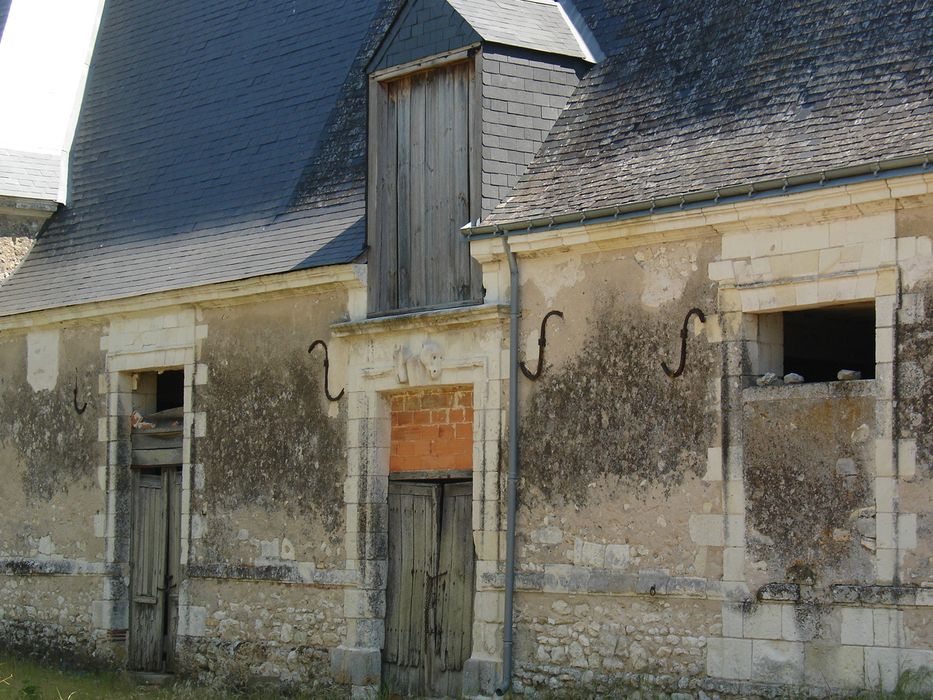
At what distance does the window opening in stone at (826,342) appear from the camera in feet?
34.8

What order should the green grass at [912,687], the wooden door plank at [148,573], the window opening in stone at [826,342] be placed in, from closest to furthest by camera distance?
the green grass at [912,687], the window opening in stone at [826,342], the wooden door plank at [148,573]

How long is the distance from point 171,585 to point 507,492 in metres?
4.46

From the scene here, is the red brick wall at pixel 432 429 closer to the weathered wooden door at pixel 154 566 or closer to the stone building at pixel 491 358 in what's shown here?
the stone building at pixel 491 358

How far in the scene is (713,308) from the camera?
32.9 ft

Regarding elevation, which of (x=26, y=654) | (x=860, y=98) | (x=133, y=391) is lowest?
(x=26, y=654)

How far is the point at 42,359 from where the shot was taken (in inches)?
595

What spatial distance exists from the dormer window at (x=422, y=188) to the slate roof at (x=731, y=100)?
58 cm

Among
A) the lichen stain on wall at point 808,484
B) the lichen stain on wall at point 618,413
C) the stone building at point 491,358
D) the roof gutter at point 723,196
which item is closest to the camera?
the roof gutter at point 723,196

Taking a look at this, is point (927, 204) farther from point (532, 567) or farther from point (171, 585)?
point (171, 585)

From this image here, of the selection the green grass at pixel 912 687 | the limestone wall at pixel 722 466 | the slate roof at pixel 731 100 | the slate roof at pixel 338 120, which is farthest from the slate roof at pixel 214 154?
the green grass at pixel 912 687

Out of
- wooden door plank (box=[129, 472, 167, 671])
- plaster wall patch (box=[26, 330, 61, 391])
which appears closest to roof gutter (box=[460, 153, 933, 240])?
wooden door plank (box=[129, 472, 167, 671])

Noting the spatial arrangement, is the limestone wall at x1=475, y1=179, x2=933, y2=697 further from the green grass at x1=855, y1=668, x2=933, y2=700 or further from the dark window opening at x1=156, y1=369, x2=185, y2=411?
the dark window opening at x1=156, y1=369, x2=185, y2=411

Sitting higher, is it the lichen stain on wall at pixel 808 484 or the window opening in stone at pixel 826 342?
the window opening in stone at pixel 826 342

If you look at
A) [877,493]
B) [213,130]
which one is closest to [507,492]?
[877,493]
